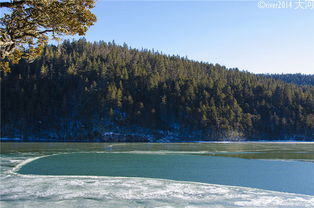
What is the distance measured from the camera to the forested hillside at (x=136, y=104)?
11944 cm

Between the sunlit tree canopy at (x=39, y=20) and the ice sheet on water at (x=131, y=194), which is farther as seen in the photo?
the ice sheet on water at (x=131, y=194)

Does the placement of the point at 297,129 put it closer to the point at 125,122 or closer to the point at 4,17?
the point at 125,122

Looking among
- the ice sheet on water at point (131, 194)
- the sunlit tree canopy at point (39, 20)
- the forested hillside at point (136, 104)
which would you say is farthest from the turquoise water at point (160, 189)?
the forested hillside at point (136, 104)

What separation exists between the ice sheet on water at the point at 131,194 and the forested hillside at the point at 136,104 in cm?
9179

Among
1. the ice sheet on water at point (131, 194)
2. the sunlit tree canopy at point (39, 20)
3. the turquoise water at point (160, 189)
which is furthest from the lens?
the turquoise water at point (160, 189)

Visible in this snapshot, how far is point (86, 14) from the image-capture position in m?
9.84

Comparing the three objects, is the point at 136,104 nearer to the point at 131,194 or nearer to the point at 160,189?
the point at 160,189

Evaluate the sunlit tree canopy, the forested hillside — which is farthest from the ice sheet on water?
the forested hillside

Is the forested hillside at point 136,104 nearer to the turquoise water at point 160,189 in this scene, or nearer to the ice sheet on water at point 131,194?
the turquoise water at point 160,189

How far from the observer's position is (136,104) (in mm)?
127938

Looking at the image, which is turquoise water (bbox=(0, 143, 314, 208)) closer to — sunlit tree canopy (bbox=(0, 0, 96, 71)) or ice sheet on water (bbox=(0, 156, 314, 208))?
ice sheet on water (bbox=(0, 156, 314, 208))

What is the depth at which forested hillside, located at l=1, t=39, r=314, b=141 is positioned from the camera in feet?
392

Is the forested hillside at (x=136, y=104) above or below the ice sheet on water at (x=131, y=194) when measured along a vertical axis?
above

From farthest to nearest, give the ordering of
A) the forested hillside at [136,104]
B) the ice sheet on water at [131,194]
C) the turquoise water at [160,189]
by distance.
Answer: the forested hillside at [136,104] → the turquoise water at [160,189] → the ice sheet on water at [131,194]
